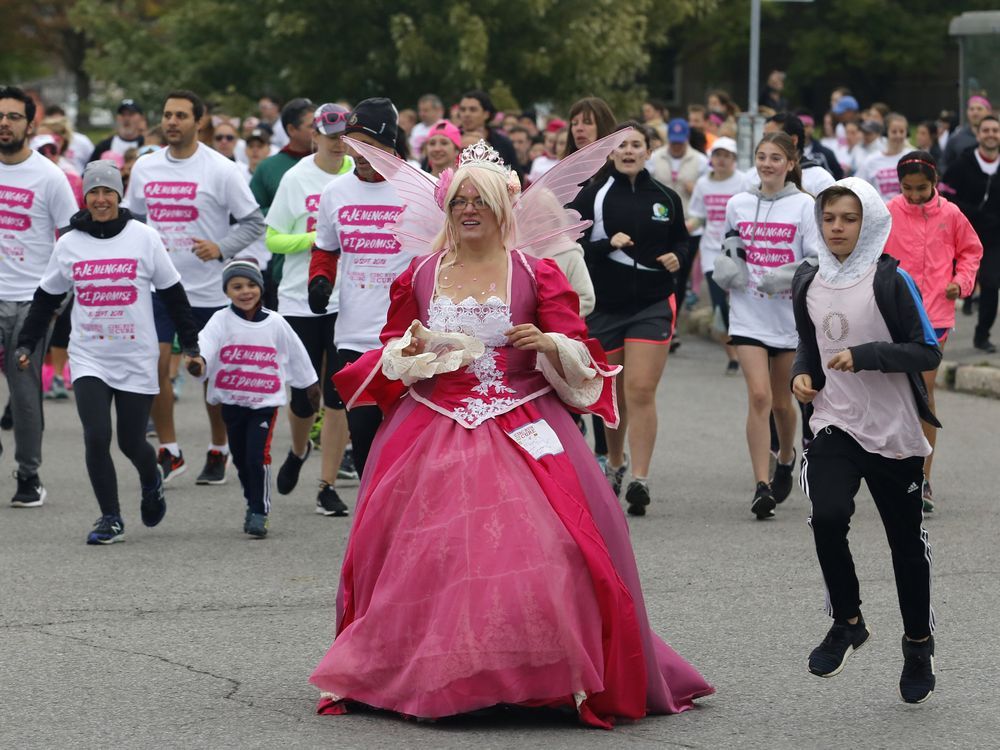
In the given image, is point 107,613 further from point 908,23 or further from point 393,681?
point 908,23

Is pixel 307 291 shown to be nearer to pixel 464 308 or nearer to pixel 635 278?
pixel 635 278

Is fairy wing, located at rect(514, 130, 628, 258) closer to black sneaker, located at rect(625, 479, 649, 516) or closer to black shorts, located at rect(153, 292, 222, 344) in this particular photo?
black sneaker, located at rect(625, 479, 649, 516)

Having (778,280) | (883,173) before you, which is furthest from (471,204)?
(883,173)

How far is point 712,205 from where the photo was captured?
52.2 ft

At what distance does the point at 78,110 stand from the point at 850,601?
49.4 meters

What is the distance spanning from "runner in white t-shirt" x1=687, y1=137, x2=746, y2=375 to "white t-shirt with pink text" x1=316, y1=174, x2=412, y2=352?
6.64m

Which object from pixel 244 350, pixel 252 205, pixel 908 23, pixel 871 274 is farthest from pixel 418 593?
pixel 908 23

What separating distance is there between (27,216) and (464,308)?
15.5 ft

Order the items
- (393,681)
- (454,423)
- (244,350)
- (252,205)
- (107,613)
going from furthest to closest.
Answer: (252,205)
(244,350)
(107,613)
(454,423)
(393,681)

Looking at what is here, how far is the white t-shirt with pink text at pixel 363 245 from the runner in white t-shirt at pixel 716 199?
261 inches

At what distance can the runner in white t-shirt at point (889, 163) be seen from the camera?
18.2m

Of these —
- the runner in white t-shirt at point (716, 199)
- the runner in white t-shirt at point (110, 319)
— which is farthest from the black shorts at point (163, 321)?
the runner in white t-shirt at point (716, 199)

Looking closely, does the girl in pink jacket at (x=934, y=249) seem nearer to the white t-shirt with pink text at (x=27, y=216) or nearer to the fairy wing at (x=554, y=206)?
the fairy wing at (x=554, y=206)

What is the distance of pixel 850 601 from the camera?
20.5 ft
